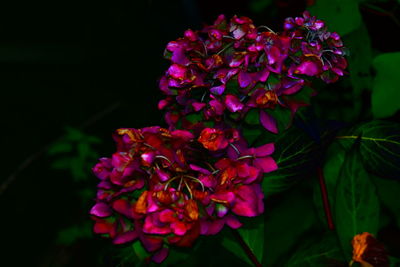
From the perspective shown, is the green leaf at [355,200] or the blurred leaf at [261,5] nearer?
the green leaf at [355,200]

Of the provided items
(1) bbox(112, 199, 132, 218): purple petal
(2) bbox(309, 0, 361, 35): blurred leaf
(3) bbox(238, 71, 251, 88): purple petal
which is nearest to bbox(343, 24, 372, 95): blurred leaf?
(2) bbox(309, 0, 361, 35): blurred leaf

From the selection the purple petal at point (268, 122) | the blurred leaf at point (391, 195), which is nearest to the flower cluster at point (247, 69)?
the purple petal at point (268, 122)

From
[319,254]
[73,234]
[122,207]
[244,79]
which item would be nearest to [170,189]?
[122,207]

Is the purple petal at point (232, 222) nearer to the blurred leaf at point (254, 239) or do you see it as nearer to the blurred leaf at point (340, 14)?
the blurred leaf at point (254, 239)

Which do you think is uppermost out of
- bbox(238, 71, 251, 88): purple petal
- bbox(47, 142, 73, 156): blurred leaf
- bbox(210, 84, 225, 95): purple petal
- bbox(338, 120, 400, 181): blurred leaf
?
bbox(238, 71, 251, 88): purple petal

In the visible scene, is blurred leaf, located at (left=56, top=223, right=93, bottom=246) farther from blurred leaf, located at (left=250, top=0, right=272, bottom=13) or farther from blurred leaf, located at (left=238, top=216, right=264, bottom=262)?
blurred leaf, located at (left=250, top=0, right=272, bottom=13)

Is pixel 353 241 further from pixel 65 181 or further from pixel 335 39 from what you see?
pixel 65 181

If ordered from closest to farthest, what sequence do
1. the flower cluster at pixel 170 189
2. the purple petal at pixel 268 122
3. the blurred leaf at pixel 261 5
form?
the flower cluster at pixel 170 189
the purple petal at pixel 268 122
the blurred leaf at pixel 261 5
